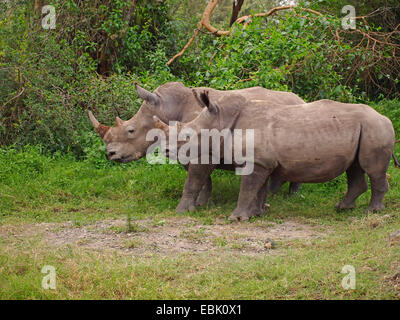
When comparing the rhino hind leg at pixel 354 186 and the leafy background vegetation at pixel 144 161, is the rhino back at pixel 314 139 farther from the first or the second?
the leafy background vegetation at pixel 144 161

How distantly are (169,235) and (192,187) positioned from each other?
4.45 feet

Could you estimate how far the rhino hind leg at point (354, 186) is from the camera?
807 cm

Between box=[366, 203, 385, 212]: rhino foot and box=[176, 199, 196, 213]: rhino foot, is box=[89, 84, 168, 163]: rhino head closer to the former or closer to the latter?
box=[176, 199, 196, 213]: rhino foot

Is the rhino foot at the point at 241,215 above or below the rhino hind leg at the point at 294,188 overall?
below

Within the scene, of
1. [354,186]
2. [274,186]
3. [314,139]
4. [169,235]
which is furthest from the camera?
[274,186]

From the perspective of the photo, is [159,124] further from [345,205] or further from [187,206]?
[345,205]

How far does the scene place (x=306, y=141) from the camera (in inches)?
303

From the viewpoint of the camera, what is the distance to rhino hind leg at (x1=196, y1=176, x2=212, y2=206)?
28.9 feet

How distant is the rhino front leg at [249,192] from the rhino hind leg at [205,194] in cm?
96

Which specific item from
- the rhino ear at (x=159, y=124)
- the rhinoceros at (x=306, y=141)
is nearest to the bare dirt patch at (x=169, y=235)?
the rhinoceros at (x=306, y=141)

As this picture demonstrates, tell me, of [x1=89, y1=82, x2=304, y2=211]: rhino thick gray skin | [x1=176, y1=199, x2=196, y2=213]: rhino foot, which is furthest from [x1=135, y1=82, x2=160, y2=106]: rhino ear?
[x1=176, y1=199, x2=196, y2=213]: rhino foot

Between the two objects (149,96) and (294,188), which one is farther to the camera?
(294,188)

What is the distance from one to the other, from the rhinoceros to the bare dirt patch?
586 mm

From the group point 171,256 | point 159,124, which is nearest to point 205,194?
point 159,124
